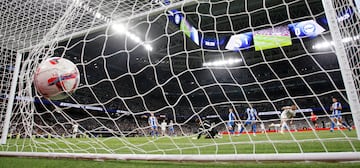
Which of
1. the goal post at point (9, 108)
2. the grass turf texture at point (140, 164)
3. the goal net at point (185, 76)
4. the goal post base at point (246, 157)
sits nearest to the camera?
the goal post base at point (246, 157)

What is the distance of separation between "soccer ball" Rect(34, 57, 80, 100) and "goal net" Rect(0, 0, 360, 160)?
0.28 meters

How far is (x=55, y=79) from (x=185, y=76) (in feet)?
68.1

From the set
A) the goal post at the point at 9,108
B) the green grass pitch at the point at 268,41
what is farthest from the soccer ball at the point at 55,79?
the green grass pitch at the point at 268,41

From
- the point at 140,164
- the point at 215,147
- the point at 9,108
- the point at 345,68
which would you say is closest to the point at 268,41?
the point at 215,147

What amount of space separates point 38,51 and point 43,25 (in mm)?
880

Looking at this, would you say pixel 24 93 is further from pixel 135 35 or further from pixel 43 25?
pixel 135 35

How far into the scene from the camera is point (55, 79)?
7.03 feet

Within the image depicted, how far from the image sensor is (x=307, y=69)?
64.8ft

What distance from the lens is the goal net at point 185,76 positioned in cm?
212

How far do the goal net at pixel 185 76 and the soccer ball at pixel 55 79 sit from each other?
0.28 metres

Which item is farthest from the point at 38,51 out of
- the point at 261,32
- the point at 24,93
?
the point at 261,32

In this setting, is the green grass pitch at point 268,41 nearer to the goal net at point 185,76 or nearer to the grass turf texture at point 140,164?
the goal net at point 185,76

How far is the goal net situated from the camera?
212 centimetres

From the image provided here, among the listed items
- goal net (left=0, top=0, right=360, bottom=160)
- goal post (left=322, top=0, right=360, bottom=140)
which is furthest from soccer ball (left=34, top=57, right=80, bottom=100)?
→ goal post (left=322, top=0, right=360, bottom=140)
